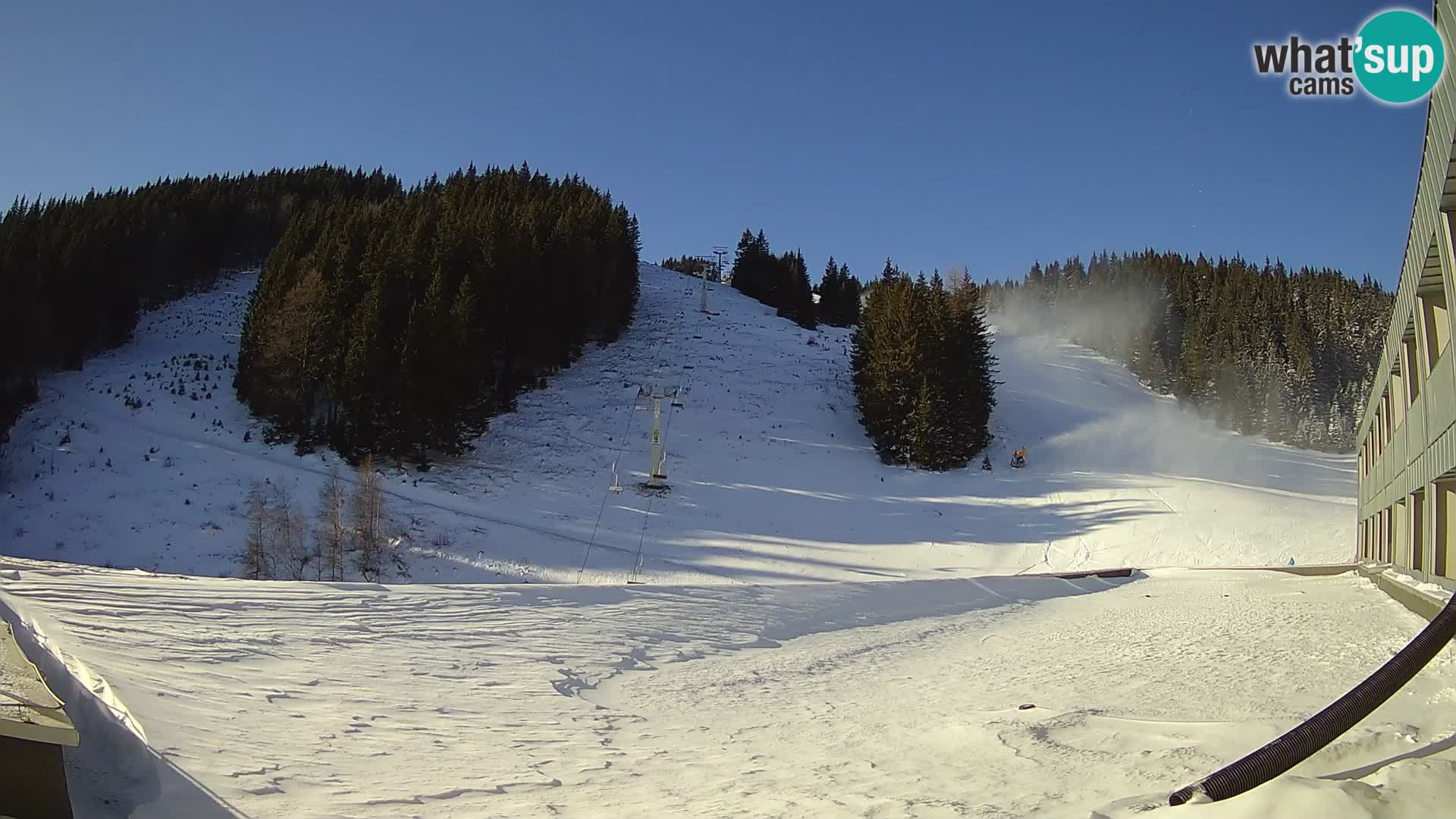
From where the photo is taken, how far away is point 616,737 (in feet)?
21.8

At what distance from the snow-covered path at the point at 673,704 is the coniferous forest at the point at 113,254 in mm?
31491

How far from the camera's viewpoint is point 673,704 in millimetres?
8031

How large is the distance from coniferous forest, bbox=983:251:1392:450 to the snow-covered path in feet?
173

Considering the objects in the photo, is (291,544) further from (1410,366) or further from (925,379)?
(925,379)

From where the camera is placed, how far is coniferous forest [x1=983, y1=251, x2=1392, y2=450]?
58.1 m

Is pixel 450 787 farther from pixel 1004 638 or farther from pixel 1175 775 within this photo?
pixel 1004 638

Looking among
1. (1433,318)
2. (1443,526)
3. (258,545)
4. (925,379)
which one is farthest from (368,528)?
(925,379)

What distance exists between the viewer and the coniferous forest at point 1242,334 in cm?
5812

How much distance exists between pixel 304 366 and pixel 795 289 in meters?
50.9

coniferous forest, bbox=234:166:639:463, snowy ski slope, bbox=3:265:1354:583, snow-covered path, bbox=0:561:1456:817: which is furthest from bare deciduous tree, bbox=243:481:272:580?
snow-covered path, bbox=0:561:1456:817

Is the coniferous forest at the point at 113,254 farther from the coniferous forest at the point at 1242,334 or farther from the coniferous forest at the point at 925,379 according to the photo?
the coniferous forest at the point at 1242,334

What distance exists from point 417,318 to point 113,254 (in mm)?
26802

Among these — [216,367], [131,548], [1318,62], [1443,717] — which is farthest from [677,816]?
[216,367]

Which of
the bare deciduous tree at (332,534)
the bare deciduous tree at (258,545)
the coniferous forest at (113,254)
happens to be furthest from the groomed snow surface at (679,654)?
the coniferous forest at (113,254)
